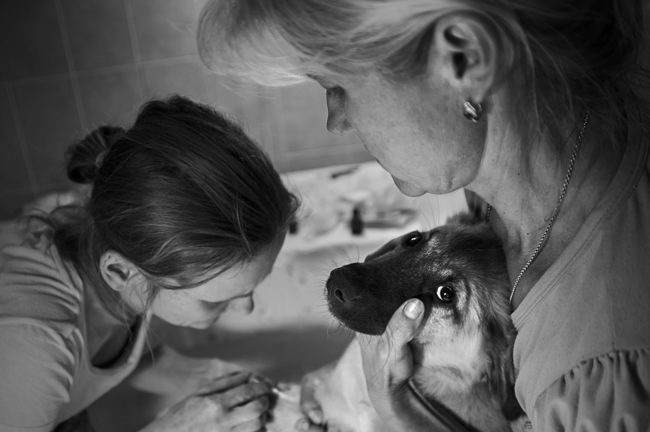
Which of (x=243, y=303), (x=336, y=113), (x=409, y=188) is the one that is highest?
(x=336, y=113)

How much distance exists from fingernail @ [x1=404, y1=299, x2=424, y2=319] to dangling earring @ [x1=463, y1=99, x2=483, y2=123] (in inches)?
11.9

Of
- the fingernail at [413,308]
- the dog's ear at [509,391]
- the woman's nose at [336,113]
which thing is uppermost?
the woman's nose at [336,113]

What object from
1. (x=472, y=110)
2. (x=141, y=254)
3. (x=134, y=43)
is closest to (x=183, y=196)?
(x=141, y=254)

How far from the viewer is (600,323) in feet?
2.16

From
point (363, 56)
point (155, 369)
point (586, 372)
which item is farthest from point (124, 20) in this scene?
point (586, 372)

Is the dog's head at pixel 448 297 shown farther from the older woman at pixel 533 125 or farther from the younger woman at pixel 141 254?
the younger woman at pixel 141 254

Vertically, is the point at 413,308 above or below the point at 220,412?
above

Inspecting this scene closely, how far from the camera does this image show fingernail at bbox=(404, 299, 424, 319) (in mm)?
900

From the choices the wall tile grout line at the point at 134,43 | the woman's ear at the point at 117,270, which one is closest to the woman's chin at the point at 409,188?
the woman's ear at the point at 117,270

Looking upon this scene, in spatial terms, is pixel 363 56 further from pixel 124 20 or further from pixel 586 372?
pixel 124 20

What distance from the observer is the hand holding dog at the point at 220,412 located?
1236 mm

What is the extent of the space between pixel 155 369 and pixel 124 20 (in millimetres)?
1222

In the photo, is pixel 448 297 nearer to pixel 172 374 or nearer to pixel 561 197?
pixel 561 197

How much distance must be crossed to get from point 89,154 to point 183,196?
0.28 m
